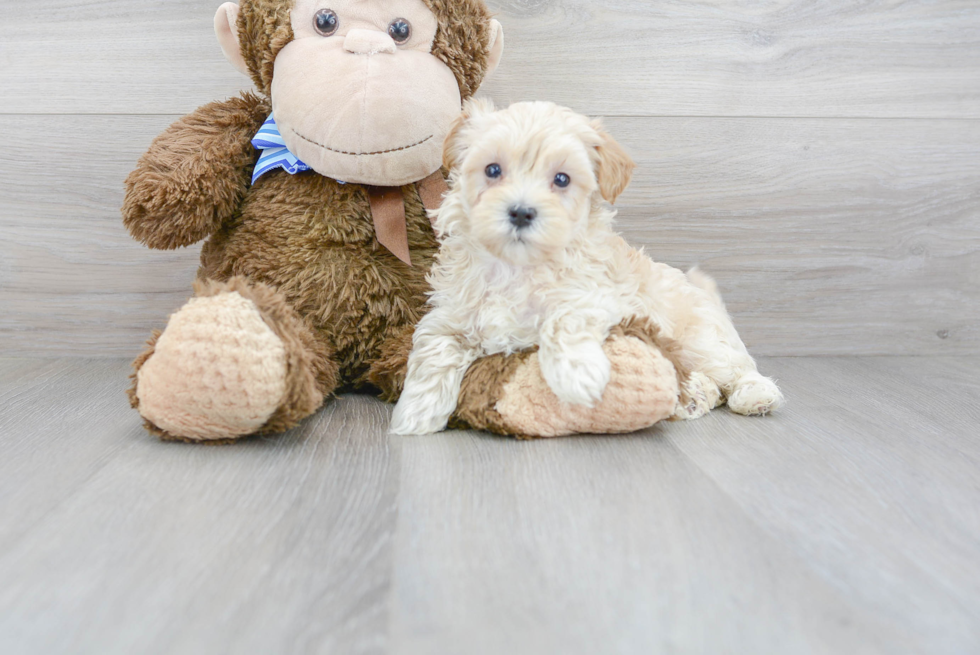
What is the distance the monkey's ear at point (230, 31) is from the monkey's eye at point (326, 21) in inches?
6.1

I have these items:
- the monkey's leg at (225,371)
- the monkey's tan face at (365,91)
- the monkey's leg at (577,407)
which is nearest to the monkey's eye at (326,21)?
the monkey's tan face at (365,91)

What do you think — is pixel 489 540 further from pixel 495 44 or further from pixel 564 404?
pixel 495 44

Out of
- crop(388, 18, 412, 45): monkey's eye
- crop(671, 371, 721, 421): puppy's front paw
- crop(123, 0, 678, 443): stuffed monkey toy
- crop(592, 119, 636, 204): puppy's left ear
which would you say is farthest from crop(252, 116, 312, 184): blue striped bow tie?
crop(671, 371, 721, 421): puppy's front paw

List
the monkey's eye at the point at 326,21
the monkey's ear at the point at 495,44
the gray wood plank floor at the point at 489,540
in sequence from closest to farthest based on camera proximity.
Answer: the gray wood plank floor at the point at 489,540, the monkey's eye at the point at 326,21, the monkey's ear at the point at 495,44

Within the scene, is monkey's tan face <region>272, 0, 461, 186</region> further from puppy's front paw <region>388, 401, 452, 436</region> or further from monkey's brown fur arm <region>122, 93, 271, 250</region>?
puppy's front paw <region>388, 401, 452, 436</region>

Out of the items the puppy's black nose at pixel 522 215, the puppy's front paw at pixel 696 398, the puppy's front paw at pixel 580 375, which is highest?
the puppy's black nose at pixel 522 215

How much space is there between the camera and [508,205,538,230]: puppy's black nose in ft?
3.34

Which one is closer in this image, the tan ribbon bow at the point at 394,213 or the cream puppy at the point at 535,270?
the cream puppy at the point at 535,270

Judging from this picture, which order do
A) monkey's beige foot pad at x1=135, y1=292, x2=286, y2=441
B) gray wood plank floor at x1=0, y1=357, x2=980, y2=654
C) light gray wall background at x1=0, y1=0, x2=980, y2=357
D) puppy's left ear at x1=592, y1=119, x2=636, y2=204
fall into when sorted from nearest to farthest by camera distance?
gray wood plank floor at x1=0, y1=357, x2=980, y2=654 → monkey's beige foot pad at x1=135, y1=292, x2=286, y2=441 → puppy's left ear at x1=592, y1=119, x2=636, y2=204 → light gray wall background at x1=0, y1=0, x2=980, y2=357

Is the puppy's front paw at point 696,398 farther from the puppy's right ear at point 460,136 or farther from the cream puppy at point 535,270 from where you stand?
the puppy's right ear at point 460,136

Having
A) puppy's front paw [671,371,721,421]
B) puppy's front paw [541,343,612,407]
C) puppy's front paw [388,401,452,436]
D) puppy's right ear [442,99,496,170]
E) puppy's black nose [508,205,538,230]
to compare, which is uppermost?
puppy's right ear [442,99,496,170]

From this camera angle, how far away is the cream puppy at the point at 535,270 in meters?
1.04

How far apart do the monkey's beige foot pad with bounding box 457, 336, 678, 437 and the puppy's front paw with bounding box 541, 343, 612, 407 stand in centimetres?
4

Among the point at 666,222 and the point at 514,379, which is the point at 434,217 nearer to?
the point at 514,379
